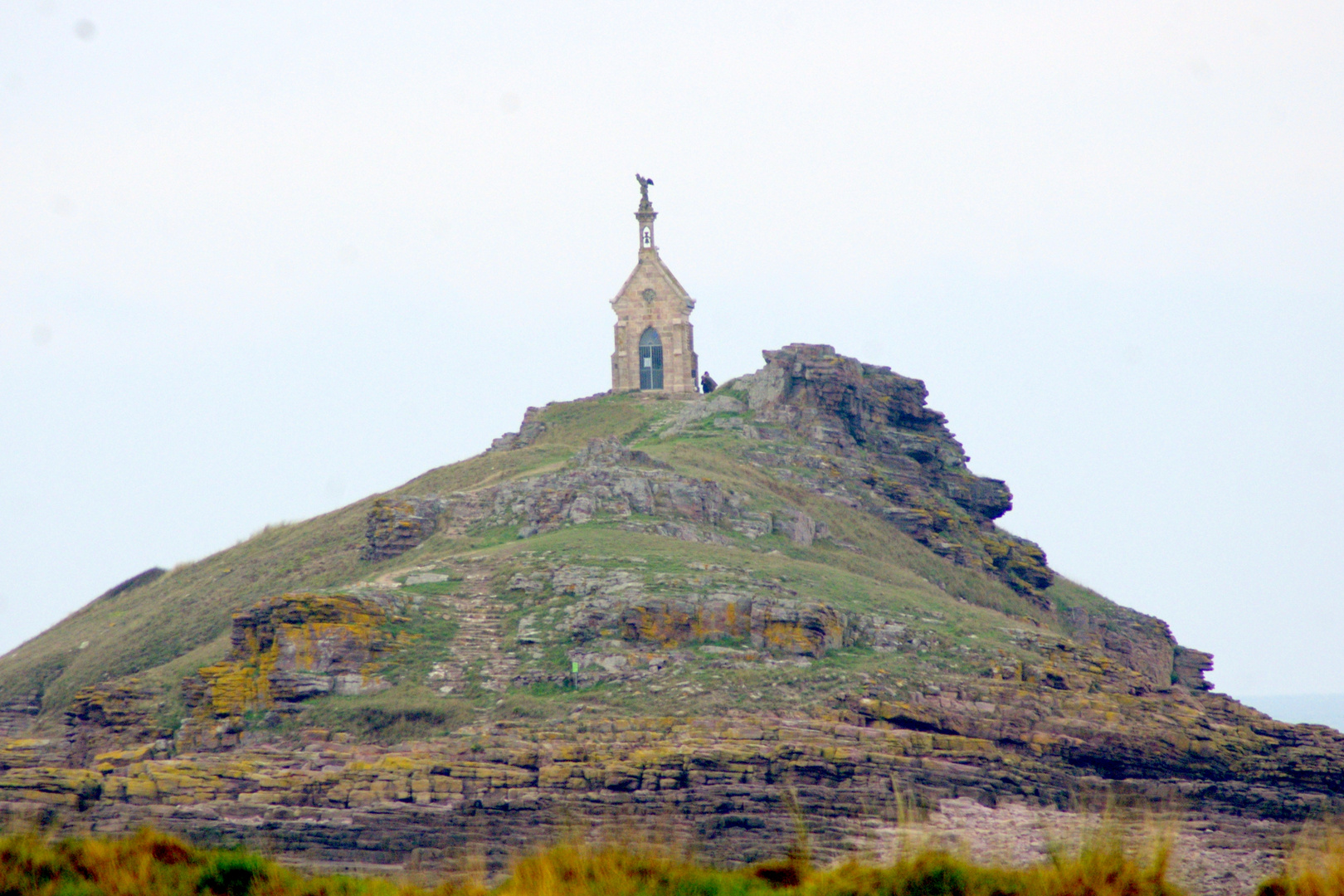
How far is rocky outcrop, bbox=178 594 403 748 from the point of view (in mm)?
37844

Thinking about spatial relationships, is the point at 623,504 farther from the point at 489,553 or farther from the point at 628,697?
the point at 628,697

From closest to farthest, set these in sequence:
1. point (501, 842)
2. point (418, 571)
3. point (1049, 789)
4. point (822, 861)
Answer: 1. point (822, 861)
2. point (501, 842)
3. point (1049, 789)
4. point (418, 571)

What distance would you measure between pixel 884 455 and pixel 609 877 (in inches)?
1945

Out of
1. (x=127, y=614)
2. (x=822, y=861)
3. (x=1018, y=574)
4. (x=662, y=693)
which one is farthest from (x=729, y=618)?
(x=127, y=614)

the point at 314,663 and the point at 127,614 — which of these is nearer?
the point at 314,663

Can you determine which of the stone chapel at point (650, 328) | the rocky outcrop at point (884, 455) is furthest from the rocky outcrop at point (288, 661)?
the stone chapel at point (650, 328)

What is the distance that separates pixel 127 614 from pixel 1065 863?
5068 centimetres

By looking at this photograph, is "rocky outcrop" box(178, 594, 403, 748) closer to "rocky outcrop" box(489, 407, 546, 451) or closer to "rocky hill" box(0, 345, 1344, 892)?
"rocky hill" box(0, 345, 1344, 892)

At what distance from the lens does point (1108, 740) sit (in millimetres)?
36562

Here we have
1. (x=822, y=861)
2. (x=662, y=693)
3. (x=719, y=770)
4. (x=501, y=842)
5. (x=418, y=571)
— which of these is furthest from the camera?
(x=418, y=571)

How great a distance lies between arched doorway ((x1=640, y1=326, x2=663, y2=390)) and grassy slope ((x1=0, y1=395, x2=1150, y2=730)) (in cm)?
540

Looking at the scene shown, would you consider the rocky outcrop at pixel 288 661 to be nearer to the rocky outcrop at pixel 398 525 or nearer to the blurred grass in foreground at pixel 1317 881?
Result: the rocky outcrop at pixel 398 525

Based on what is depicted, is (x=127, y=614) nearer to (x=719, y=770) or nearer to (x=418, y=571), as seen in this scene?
(x=418, y=571)

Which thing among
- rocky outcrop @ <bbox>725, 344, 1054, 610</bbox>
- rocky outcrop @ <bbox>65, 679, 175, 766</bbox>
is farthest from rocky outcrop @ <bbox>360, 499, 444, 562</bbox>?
rocky outcrop @ <bbox>725, 344, 1054, 610</bbox>
